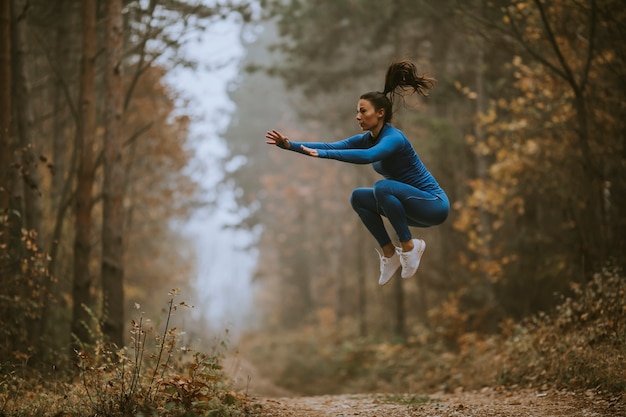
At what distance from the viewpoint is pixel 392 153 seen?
262 inches

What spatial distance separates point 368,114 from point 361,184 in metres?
13.9

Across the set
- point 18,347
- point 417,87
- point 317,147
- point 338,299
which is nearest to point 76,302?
point 18,347

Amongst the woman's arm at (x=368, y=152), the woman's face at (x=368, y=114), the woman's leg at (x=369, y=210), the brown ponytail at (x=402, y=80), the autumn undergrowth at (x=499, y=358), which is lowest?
the autumn undergrowth at (x=499, y=358)

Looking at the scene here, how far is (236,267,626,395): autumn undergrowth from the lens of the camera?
8.21m

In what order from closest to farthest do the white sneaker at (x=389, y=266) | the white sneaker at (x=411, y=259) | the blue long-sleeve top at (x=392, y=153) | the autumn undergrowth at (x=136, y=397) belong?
the autumn undergrowth at (x=136, y=397) < the blue long-sleeve top at (x=392, y=153) < the white sneaker at (x=411, y=259) < the white sneaker at (x=389, y=266)

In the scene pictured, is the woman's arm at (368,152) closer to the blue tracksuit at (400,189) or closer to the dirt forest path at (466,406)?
the blue tracksuit at (400,189)

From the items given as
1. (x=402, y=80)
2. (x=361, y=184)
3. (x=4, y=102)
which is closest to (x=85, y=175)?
(x=4, y=102)

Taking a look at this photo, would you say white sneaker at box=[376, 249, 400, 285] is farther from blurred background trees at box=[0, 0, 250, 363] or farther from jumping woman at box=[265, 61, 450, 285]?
blurred background trees at box=[0, 0, 250, 363]

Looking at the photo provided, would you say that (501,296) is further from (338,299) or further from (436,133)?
(338,299)

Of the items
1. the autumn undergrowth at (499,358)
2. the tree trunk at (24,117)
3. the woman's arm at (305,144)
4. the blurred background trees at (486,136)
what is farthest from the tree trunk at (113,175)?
the autumn undergrowth at (499,358)

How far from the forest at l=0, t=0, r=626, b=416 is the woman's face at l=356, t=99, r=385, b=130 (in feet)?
2.00

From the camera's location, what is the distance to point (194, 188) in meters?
25.5

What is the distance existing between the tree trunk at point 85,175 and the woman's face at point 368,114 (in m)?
5.61

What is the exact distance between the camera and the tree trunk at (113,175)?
1048 cm
